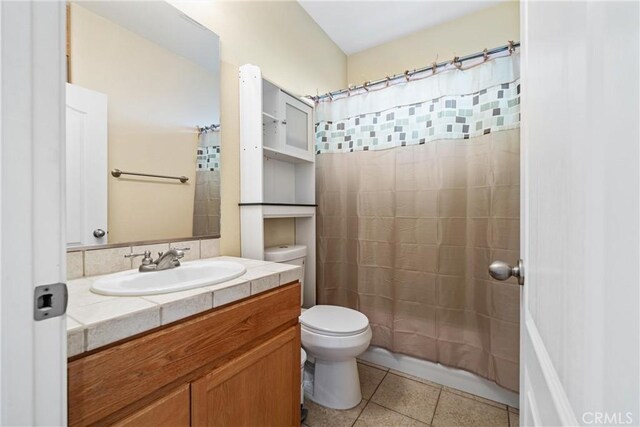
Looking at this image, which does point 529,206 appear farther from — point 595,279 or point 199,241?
point 199,241

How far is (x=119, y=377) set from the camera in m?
0.63

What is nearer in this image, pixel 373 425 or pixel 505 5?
pixel 373 425

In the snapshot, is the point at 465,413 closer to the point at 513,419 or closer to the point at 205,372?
the point at 513,419

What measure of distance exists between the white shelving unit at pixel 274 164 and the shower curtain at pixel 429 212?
0.45ft

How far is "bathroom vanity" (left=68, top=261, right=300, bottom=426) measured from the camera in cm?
60

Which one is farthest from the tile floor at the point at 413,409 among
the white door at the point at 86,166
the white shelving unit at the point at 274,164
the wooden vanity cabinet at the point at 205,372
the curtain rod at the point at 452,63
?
the curtain rod at the point at 452,63

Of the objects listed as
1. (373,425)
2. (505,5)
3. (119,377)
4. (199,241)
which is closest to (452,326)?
(373,425)

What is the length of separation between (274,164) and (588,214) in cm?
177

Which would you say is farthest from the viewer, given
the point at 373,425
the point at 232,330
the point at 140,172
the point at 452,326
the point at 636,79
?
the point at 452,326

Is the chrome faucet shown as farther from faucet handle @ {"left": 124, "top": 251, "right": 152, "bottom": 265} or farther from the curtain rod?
the curtain rod

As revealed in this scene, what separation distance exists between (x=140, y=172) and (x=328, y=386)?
145 centimetres

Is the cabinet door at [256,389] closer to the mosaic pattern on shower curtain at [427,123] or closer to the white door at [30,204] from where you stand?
the white door at [30,204]

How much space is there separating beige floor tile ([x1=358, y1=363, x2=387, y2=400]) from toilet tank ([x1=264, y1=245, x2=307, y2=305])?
75 cm

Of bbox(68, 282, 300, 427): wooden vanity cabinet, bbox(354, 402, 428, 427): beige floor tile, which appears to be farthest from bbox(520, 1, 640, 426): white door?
bbox(354, 402, 428, 427): beige floor tile
